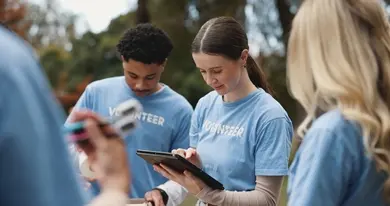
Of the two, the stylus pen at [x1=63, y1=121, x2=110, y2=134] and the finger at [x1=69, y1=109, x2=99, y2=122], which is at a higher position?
the finger at [x1=69, y1=109, x2=99, y2=122]

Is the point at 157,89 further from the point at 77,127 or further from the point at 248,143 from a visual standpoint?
the point at 77,127

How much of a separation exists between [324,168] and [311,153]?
0.18 feet

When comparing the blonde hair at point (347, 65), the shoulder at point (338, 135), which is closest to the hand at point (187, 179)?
the blonde hair at point (347, 65)

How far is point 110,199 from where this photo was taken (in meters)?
1.36

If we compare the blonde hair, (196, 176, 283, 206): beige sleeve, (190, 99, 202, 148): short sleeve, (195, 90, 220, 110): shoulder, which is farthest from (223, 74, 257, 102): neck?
the blonde hair

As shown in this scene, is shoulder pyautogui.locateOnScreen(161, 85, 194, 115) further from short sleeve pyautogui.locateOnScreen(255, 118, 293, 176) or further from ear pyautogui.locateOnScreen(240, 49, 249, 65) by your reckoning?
short sleeve pyautogui.locateOnScreen(255, 118, 293, 176)

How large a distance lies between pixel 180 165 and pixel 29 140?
179cm

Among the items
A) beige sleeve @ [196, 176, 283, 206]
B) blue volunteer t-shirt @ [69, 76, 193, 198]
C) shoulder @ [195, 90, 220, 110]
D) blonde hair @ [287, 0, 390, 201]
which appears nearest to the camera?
blonde hair @ [287, 0, 390, 201]

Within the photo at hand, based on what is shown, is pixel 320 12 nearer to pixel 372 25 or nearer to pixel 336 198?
pixel 372 25

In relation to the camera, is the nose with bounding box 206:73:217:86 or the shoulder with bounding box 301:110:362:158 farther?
the nose with bounding box 206:73:217:86

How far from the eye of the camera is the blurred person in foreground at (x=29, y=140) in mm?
1085

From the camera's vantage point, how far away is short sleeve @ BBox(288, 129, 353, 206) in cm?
183

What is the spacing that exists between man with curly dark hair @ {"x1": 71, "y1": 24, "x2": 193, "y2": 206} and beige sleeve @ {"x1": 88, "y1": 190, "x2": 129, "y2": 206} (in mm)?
2109

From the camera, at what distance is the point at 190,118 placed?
368 cm
